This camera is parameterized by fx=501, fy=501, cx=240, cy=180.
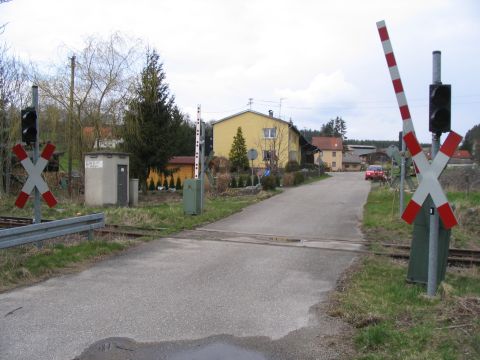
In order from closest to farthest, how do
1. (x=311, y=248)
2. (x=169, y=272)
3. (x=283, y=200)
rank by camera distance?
(x=169, y=272) → (x=311, y=248) → (x=283, y=200)

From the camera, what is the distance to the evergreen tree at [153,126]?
2714 centimetres

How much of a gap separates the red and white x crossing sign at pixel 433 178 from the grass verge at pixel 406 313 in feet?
3.35

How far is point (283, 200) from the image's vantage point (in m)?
23.3

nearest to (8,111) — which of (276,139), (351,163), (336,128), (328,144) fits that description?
(276,139)

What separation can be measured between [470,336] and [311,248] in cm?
598

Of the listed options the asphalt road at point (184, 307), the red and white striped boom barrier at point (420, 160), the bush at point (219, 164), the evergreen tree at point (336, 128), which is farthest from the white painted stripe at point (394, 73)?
the evergreen tree at point (336, 128)

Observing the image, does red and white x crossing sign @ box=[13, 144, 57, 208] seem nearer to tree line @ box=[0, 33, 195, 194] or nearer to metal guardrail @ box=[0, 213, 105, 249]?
metal guardrail @ box=[0, 213, 105, 249]

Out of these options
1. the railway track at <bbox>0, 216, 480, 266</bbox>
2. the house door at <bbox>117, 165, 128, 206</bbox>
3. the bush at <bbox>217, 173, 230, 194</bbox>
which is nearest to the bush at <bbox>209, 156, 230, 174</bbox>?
the bush at <bbox>217, 173, 230, 194</bbox>

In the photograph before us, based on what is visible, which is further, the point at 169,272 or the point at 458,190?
the point at 458,190

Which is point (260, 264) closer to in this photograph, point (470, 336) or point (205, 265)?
point (205, 265)

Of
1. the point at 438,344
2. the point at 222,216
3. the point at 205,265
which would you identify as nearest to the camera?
the point at 438,344

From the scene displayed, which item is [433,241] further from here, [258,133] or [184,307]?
[258,133]

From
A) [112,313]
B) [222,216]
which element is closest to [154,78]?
[222,216]

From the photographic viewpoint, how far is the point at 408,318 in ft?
18.5
